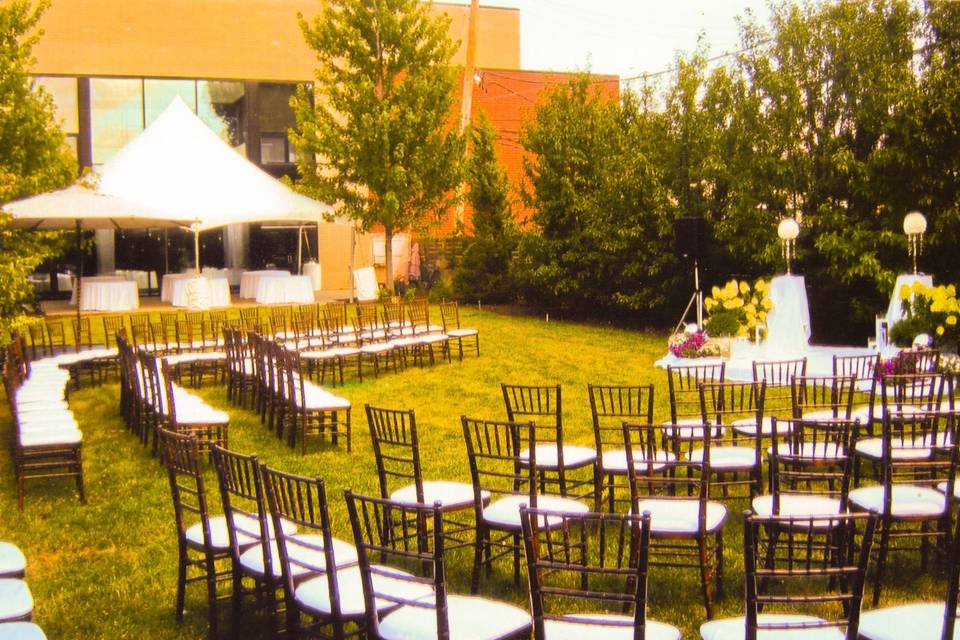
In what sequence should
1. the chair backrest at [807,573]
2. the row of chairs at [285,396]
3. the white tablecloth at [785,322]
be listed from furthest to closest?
1. the white tablecloth at [785,322]
2. the row of chairs at [285,396]
3. the chair backrest at [807,573]

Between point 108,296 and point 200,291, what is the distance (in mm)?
2336

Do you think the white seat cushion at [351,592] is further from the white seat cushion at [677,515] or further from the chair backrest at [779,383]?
the chair backrest at [779,383]

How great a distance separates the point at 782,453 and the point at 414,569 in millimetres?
2376

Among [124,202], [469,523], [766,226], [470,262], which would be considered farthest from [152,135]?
[469,523]

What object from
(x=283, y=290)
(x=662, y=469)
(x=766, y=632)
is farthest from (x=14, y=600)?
(x=283, y=290)

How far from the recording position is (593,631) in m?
3.84

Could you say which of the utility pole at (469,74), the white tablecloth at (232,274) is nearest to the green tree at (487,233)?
the utility pole at (469,74)

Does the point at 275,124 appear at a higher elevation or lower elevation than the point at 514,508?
higher

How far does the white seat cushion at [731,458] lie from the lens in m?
6.14

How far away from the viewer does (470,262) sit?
25844 mm

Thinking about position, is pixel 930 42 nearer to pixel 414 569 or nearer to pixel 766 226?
pixel 766 226

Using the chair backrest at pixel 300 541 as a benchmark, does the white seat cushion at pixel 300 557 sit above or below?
below

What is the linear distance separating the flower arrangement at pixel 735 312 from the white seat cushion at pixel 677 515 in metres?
9.65

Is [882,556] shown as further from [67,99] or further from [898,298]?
[67,99]
